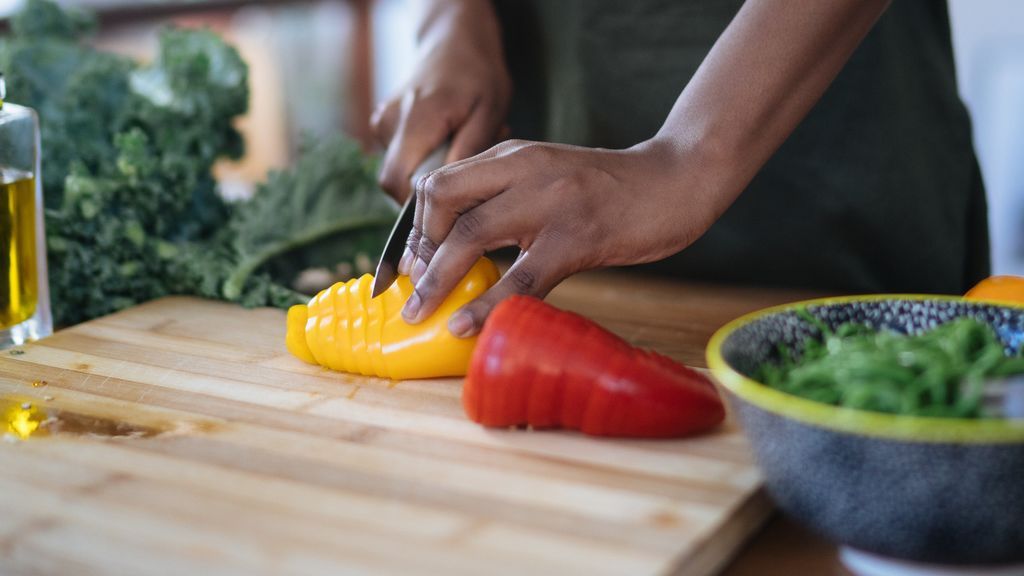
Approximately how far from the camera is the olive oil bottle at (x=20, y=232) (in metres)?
1.60

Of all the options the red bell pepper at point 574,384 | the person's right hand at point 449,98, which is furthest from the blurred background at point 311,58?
the red bell pepper at point 574,384

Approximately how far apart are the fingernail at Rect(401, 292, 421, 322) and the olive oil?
0.67 meters

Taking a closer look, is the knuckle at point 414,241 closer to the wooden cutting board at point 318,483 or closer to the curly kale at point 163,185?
the wooden cutting board at point 318,483

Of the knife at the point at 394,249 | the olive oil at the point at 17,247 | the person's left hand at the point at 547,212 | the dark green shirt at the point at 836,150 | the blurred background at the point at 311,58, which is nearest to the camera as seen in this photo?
the person's left hand at the point at 547,212

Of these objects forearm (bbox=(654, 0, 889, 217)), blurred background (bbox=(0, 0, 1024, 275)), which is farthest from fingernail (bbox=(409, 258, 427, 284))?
blurred background (bbox=(0, 0, 1024, 275))

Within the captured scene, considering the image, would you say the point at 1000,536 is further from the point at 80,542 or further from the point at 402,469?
the point at 80,542

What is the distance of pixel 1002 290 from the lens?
1487mm

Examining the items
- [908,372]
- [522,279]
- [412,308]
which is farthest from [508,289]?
[908,372]

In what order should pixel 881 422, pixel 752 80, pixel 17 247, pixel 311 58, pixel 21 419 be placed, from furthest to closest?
pixel 311 58 < pixel 17 247 < pixel 752 80 < pixel 21 419 < pixel 881 422

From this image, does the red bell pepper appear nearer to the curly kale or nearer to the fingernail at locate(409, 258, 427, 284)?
the fingernail at locate(409, 258, 427, 284)

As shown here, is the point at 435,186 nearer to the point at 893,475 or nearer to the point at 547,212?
the point at 547,212

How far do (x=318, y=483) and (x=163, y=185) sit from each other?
104cm

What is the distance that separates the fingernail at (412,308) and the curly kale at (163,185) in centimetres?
47

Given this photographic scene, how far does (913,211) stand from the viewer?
2055 millimetres
